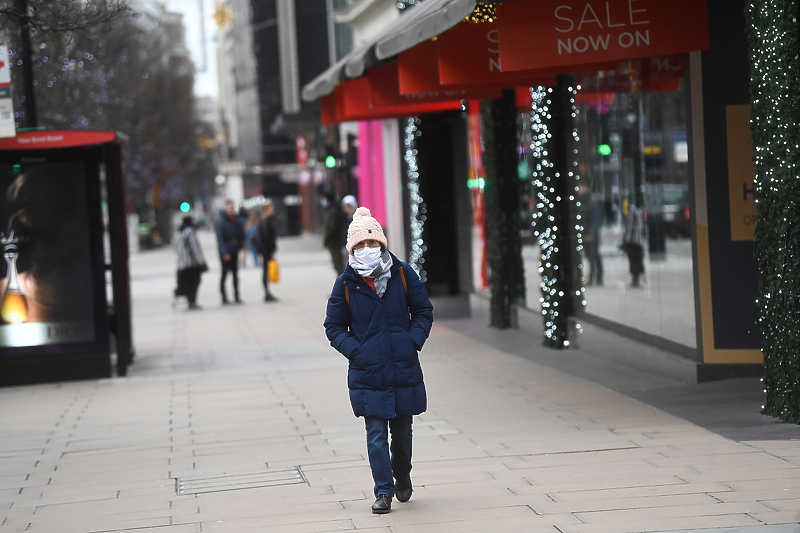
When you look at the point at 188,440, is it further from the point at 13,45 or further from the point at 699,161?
the point at 13,45

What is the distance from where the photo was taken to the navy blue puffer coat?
6.08 meters

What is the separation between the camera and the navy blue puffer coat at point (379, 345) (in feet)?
19.9

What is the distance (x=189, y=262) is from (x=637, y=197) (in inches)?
445

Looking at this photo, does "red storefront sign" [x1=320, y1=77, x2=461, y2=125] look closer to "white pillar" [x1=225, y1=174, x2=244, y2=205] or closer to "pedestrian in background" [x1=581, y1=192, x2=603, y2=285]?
"pedestrian in background" [x1=581, y1=192, x2=603, y2=285]

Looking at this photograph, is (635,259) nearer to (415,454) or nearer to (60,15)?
(415,454)

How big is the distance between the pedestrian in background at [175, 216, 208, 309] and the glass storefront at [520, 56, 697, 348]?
983 cm

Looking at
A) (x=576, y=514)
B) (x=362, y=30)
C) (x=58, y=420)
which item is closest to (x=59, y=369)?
(x=58, y=420)

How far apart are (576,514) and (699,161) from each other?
4.54 m

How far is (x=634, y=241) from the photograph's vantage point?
11461mm

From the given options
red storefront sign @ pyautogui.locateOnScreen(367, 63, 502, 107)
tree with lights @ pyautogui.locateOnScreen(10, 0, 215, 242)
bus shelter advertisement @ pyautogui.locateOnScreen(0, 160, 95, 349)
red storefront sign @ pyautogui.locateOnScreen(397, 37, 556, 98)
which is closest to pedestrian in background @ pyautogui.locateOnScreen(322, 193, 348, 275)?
tree with lights @ pyautogui.locateOnScreen(10, 0, 215, 242)

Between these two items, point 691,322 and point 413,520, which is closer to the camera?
point 413,520

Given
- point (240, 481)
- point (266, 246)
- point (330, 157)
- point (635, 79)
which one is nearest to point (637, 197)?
point (635, 79)

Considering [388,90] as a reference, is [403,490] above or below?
below

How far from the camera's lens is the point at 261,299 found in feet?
73.8
